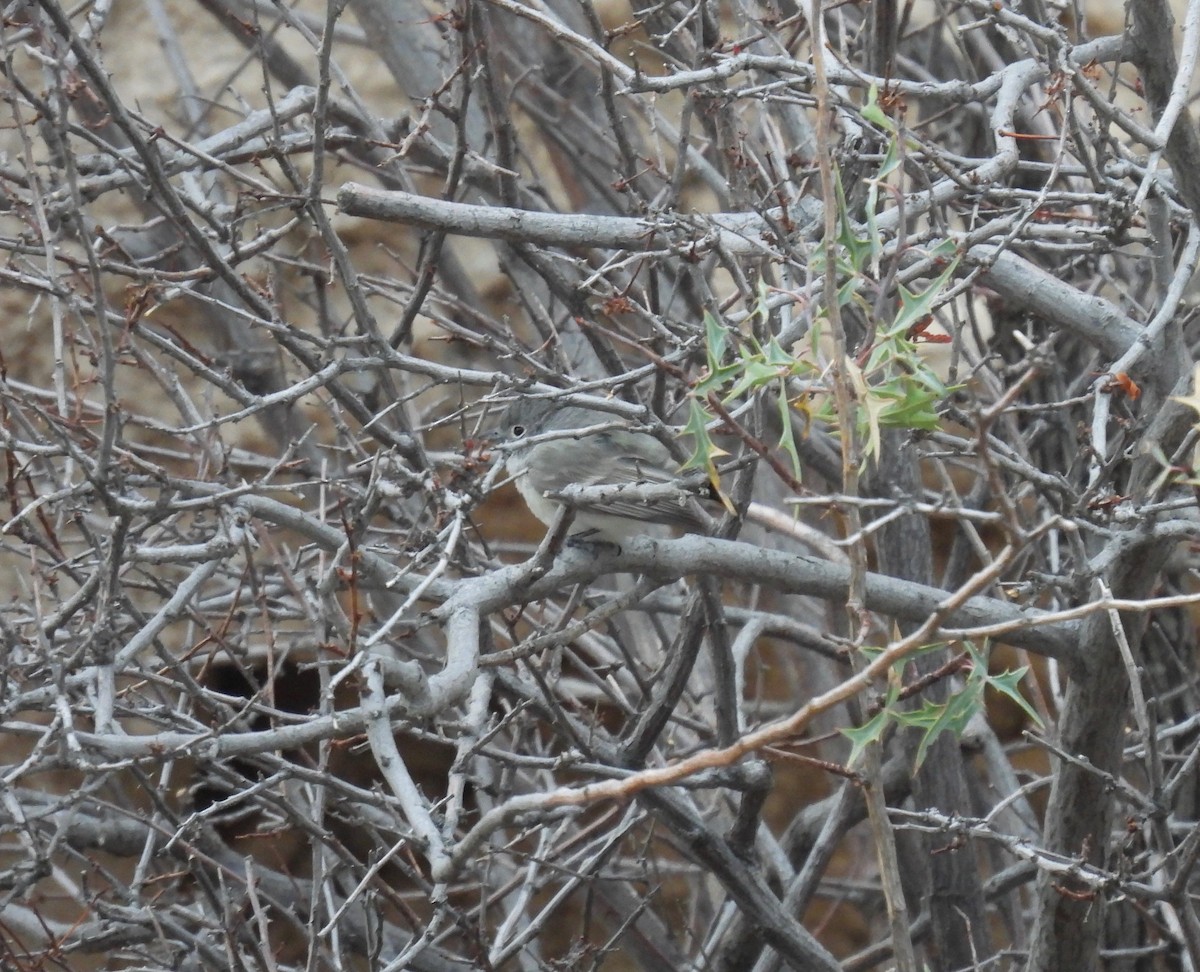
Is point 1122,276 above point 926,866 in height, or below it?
above

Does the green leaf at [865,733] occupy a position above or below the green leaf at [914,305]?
below

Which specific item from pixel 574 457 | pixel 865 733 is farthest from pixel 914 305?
pixel 574 457

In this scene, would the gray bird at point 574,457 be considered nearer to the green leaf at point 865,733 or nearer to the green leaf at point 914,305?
the green leaf at point 914,305

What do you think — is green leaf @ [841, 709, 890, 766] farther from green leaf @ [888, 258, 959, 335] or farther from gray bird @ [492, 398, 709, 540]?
gray bird @ [492, 398, 709, 540]

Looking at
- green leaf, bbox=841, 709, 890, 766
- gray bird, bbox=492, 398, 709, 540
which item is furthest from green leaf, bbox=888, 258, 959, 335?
gray bird, bbox=492, 398, 709, 540

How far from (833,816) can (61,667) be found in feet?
8.46

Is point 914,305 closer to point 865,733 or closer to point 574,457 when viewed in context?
point 865,733

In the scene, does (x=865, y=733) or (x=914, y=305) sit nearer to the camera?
(x=865, y=733)

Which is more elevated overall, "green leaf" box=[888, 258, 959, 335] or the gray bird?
"green leaf" box=[888, 258, 959, 335]

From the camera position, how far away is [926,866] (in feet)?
15.1

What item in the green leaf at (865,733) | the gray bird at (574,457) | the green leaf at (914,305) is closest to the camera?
the green leaf at (865,733)

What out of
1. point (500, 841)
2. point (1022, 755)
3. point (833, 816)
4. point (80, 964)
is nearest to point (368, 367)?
point (833, 816)

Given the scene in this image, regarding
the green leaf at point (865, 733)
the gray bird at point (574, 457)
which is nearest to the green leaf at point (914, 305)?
the green leaf at point (865, 733)

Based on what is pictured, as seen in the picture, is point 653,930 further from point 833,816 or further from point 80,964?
point 80,964
